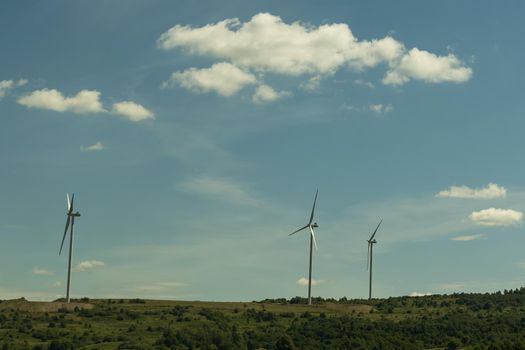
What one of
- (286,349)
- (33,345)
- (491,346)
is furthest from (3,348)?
(491,346)

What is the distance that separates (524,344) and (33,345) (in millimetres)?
108355

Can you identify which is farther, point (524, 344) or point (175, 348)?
point (175, 348)

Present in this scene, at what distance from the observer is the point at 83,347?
19500 centimetres

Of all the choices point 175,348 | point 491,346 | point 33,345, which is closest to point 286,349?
point 175,348

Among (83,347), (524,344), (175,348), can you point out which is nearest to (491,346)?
(524,344)

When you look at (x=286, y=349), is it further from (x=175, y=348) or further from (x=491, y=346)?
(x=491, y=346)

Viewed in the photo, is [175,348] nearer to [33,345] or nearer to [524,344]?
[33,345]

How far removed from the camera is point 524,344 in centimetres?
17638

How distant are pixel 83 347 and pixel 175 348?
2105cm

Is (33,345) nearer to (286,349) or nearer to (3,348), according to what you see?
(3,348)

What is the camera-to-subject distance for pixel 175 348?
200 m

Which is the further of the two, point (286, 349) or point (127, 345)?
point (127, 345)

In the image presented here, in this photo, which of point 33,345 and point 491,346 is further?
point 33,345

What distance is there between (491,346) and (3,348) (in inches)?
4133
